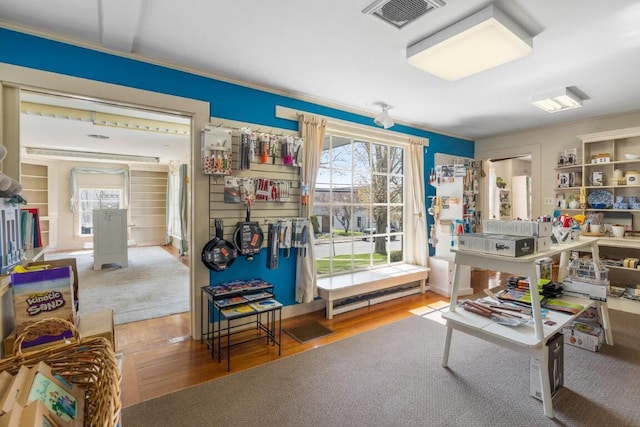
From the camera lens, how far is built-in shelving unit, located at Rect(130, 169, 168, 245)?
30.0ft

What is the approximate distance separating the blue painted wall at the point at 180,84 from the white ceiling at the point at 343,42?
0.10m

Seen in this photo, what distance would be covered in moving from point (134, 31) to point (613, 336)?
16.3 ft

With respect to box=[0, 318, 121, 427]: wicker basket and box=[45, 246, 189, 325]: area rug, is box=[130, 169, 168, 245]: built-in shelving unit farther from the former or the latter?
box=[0, 318, 121, 427]: wicker basket

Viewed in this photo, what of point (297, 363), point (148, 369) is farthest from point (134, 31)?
point (297, 363)

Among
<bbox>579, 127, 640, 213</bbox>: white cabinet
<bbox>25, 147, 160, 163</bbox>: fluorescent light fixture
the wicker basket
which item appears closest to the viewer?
the wicker basket

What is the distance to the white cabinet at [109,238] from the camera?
5.98 metres

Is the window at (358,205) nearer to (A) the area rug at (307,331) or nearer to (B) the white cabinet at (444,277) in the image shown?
(B) the white cabinet at (444,277)

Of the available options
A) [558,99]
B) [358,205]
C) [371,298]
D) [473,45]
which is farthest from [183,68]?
[558,99]

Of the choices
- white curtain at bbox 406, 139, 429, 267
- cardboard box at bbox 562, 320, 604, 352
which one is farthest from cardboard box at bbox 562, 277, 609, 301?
white curtain at bbox 406, 139, 429, 267

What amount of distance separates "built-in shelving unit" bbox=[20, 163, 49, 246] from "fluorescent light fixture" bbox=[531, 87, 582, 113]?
10515 mm

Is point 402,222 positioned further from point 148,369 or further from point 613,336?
point 148,369

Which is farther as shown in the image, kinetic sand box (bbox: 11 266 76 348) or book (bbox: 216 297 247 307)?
book (bbox: 216 297 247 307)

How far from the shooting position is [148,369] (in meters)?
2.48

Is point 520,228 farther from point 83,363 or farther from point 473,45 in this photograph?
point 83,363
